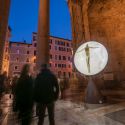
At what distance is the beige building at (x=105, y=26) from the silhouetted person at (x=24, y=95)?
6789 millimetres

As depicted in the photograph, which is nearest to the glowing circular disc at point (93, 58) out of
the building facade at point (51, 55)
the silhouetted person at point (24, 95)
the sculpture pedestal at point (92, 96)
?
the sculpture pedestal at point (92, 96)

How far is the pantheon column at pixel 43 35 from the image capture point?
8602 millimetres

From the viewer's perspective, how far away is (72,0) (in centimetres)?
1151

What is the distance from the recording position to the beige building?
956 centimetres

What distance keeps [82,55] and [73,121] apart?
3.51 m

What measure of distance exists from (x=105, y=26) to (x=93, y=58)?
445cm

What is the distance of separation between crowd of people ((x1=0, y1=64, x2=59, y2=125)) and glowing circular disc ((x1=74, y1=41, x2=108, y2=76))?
3418mm

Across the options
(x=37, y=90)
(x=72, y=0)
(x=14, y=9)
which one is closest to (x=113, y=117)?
(x=37, y=90)

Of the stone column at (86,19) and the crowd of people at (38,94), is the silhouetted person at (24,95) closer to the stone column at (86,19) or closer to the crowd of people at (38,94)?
the crowd of people at (38,94)

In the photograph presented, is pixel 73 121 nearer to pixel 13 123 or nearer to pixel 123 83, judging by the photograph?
pixel 13 123

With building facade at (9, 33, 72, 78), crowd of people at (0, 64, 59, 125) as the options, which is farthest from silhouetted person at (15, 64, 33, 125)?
building facade at (9, 33, 72, 78)

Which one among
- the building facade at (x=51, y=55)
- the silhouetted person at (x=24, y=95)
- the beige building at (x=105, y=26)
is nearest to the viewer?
the silhouetted person at (x=24, y=95)

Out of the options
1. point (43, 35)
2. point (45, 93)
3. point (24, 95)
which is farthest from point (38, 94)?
point (43, 35)

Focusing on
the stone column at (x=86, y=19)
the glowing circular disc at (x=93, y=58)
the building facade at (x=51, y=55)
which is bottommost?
the glowing circular disc at (x=93, y=58)
